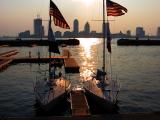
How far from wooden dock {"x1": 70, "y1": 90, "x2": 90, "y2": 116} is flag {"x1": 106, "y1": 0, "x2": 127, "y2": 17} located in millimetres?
7576

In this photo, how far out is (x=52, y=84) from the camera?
98.2ft

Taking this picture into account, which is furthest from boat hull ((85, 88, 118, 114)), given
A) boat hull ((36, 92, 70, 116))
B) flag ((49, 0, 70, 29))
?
flag ((49, 0, 70, 29))

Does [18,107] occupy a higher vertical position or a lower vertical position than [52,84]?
lower

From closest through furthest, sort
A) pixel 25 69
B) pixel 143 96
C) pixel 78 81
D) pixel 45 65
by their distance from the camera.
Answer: pixel 143 96, pixel 78 81, pixel 25 69, pixel 45 65

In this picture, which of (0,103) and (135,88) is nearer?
(0,103)

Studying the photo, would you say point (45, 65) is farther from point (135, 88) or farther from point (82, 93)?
point (82, 93)

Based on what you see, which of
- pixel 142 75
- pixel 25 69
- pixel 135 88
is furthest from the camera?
pixel 25 69

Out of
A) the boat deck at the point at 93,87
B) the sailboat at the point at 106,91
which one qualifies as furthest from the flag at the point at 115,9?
the boat deck at the point at 93,87

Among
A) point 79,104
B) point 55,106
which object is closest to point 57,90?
point 55,106

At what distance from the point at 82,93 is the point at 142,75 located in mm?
23820

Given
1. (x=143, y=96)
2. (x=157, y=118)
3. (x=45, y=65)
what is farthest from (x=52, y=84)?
(x=45, y=65)

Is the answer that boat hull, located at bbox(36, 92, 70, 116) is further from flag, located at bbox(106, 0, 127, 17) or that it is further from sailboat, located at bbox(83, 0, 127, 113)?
Answer: flag, located at bbox(106, 0, 127, 17)

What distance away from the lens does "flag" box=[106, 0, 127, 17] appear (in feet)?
93.6

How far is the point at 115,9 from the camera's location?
28.6 m
